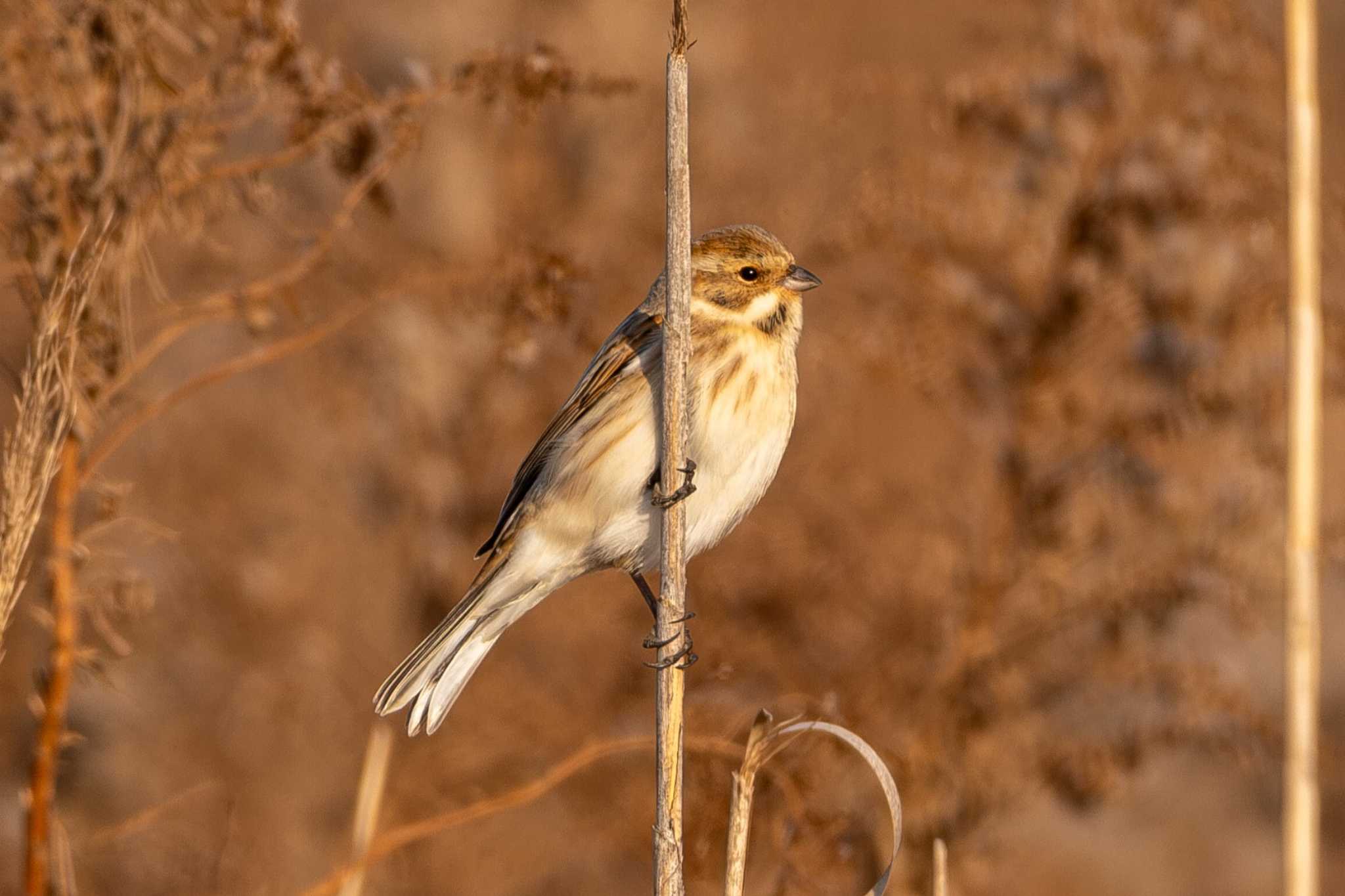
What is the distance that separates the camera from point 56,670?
3.17 meters

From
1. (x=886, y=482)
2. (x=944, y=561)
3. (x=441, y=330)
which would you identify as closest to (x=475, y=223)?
(x=441, y=330)

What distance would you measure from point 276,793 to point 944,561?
3383 millimetres

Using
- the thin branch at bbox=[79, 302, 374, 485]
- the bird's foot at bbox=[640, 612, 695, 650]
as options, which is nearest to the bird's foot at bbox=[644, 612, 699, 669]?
the bird's foot at bbox=[640, 612, 695, 650]

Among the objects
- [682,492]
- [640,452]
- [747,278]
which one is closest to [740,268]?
[747,278]

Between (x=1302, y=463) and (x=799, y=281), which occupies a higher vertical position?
(x=799, y=281)

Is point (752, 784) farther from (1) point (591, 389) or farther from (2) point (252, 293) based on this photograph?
(2) point (252, 293)

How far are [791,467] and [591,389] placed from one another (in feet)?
7.74

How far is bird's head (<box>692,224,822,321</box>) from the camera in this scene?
374 centimetres

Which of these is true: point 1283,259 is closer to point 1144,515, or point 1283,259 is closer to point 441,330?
point 1144,515

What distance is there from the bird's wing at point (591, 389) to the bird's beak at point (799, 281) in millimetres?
352

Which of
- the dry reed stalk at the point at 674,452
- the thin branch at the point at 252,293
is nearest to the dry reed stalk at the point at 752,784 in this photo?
the dry reed stalk at the point at 674,452

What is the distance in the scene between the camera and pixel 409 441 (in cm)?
653

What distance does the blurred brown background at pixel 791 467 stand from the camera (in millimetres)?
5207

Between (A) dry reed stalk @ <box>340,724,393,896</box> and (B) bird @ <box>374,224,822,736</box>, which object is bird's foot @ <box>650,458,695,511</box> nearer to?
(B) bird @ <box>374,224,822,736</box>
